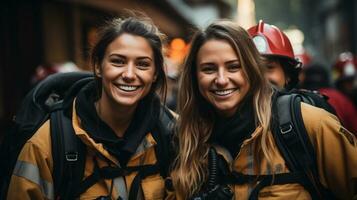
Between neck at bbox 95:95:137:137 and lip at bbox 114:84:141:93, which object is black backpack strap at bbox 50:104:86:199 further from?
lip at bbox 114:84:141:93

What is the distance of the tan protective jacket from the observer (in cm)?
285

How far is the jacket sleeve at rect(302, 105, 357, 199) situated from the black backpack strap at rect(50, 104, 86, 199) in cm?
142

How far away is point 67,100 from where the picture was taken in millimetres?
3277

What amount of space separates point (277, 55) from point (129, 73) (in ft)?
4.24

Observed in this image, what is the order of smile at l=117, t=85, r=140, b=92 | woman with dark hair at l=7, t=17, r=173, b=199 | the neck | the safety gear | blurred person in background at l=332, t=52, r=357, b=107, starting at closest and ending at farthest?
woman with dark hair at l=7, t=17, r=173, b=199
smile at l=117, t=85, r=140, b=92
the neck
blurred person in background at l=332, t=52, r=357, b=107
the safety gear

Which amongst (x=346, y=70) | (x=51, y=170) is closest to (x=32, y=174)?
(x=51, y=170)

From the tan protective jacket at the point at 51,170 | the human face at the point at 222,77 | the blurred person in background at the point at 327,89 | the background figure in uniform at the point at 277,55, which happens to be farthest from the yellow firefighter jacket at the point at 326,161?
the blurred person in background at the point at 327,89

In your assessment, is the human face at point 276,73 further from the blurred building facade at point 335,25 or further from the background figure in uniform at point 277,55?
the blurred building facade at point 335,25

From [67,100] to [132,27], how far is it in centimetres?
68

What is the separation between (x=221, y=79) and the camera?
9.80 feet

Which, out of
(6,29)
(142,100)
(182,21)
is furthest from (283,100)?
(182,21)

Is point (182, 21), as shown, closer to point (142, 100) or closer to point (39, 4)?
point (39, 4)

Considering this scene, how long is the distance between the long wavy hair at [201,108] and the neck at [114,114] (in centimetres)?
38

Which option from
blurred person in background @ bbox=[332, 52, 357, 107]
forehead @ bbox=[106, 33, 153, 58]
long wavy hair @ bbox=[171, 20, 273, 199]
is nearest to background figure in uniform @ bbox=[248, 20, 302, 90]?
long wavy hair @ bbox=[171, 20, 273, 199]
